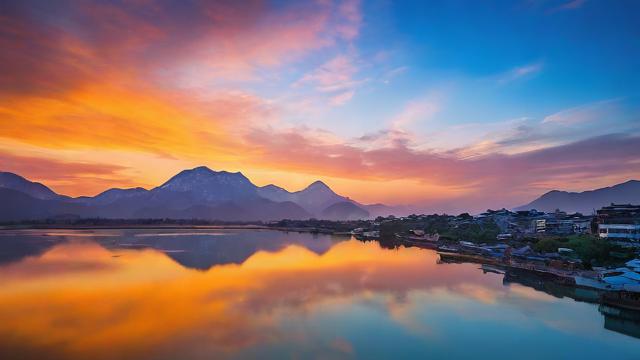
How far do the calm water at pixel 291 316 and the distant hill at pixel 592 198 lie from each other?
5535 inches

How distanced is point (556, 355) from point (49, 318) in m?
15.2

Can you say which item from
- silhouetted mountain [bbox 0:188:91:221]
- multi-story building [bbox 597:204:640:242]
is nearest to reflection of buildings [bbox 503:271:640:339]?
multi-story building [bbox 597:204:640:242]

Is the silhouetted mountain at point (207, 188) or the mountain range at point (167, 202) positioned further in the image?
the silhouetted mountain at point (207, 188)

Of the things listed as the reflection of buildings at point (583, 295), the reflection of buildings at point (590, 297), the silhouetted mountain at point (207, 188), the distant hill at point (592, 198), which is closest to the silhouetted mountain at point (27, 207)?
the silhouetted mountain at point (207, 188)

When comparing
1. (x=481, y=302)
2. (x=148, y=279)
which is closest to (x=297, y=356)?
(x=481, y=302)

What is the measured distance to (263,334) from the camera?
11414mm

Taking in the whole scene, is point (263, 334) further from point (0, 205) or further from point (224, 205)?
point (224, 205)

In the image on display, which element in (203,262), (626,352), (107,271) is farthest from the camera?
(203,262)

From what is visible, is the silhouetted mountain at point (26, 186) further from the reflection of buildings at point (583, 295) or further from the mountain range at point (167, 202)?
the reflection of buildings at point (583, 295)

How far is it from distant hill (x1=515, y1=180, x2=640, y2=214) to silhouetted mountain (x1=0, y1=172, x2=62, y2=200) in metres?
187

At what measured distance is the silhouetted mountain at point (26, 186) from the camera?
148125mm

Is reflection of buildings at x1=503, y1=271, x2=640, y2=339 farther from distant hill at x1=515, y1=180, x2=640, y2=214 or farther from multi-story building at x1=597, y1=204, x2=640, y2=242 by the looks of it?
distant hill at x1=515, y1=180, x2=640, y2=214

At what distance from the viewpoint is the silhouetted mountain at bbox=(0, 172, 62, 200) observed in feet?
486

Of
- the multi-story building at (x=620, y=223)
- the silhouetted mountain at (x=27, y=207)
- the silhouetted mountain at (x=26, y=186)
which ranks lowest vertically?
the multi-story building at (x=620, y=223)
